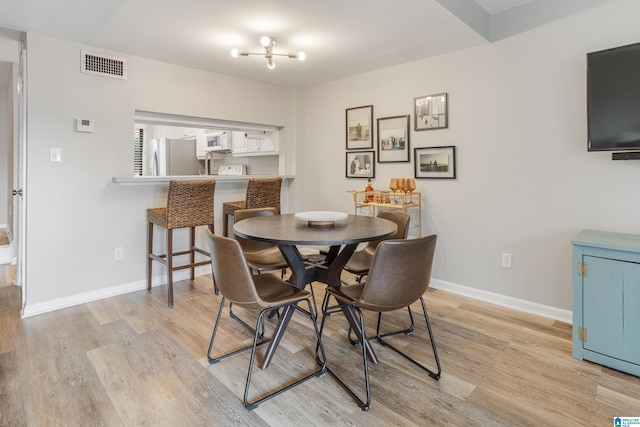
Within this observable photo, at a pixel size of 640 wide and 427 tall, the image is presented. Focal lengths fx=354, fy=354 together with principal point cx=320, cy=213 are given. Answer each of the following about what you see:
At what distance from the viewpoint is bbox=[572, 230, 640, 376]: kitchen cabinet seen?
193cm

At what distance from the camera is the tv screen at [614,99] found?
214 centimetres

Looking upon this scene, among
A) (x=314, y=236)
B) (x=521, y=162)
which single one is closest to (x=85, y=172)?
(x=314, y=236)

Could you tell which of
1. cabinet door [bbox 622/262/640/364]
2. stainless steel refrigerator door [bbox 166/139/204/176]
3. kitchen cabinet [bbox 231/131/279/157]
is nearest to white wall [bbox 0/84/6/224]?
stainless steel refrigerator door [bbox 166/139/204/176]

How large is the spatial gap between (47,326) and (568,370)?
3436 mm

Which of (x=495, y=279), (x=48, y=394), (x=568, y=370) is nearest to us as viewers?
(x=48, y=394)

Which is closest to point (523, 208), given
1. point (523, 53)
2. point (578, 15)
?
point (523, 53)

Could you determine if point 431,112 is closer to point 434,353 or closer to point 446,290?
point 446,290

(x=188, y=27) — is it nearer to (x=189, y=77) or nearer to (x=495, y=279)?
(x=189, y=77)

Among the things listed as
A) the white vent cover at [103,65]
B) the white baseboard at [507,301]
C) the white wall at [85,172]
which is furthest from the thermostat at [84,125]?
the white baseboard at [507,301]

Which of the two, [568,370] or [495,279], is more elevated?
[495,279]

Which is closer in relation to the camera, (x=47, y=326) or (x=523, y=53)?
(x=47, y=326)

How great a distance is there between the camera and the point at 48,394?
5.85 ft

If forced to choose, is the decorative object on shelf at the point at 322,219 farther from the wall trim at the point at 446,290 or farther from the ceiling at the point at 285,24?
the wall trim at the point at 446,290

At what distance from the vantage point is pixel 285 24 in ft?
8.54
